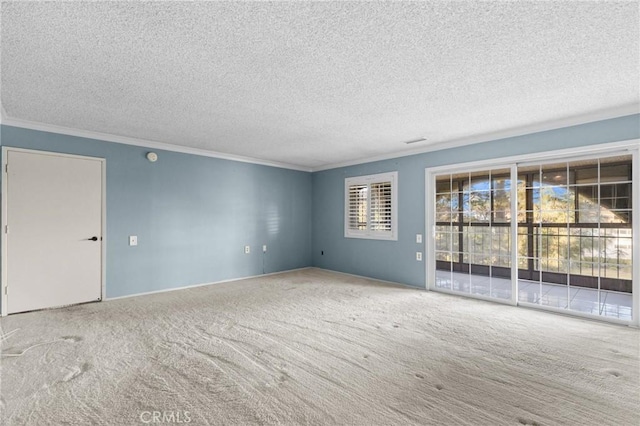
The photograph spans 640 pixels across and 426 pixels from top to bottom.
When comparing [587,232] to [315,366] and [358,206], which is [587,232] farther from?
[315,366]

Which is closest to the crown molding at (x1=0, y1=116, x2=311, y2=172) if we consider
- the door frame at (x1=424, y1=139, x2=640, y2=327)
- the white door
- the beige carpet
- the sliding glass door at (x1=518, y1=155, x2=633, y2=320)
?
the white door

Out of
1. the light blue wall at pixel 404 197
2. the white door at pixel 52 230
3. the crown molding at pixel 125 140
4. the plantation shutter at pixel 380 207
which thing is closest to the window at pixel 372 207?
the plantation shutter at pixel 380 207

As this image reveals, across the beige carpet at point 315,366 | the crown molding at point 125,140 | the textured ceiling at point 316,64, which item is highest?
the textured ceiling at point 316,64

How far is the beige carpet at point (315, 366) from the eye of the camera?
6.18ft

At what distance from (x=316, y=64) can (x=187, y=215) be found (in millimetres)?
3739

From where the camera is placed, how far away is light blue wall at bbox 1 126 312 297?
4398 mm

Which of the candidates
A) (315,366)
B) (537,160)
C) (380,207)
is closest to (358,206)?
(380,207)

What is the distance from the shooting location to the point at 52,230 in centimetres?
393

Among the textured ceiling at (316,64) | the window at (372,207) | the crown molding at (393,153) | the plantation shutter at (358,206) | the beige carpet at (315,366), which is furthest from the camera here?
the plantation shutter at (358,206)

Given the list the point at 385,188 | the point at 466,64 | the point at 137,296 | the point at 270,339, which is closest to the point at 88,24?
the point at 466,64

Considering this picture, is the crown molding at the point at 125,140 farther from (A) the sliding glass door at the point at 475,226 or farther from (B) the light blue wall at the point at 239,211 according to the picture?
(A) the sliding glass door at the point at 475,226

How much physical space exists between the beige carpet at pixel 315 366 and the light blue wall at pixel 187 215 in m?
0.92

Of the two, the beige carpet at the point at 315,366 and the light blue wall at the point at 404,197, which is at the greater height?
the light blue wall at the point at 404,197

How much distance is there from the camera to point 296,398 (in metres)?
2.02
